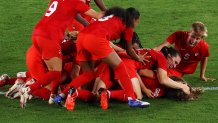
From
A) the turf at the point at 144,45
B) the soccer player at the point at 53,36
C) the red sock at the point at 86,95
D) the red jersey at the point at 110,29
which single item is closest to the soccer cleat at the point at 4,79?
the turf at the point at 144,45

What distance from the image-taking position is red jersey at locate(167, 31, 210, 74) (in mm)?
8258

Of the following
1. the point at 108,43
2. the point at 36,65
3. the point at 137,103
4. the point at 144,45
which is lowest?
the point at 137,103

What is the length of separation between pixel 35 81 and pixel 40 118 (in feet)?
2.37

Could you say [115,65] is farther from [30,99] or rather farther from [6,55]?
[6,55]

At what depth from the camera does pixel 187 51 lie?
27.3 feet

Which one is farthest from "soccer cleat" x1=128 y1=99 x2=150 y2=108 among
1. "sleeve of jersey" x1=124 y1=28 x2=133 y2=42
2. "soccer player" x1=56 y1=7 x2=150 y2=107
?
"sleeve of jersey" x1=124 y1=28 x2=133 y2=42

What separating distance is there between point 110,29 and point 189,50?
189 cm

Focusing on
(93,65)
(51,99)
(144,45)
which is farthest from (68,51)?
(144,45)

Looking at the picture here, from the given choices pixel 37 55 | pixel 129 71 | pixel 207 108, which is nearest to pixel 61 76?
pixel 37 55

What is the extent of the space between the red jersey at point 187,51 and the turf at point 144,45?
16 cm

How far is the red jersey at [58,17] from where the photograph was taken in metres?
7.04

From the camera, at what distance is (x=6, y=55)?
9328mm

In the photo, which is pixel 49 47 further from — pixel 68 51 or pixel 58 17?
pixel 68 51

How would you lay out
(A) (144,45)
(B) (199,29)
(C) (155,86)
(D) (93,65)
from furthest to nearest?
(A) (144,45) → (B) (199,29) → (C) (155,86) → (D) (93,65)
